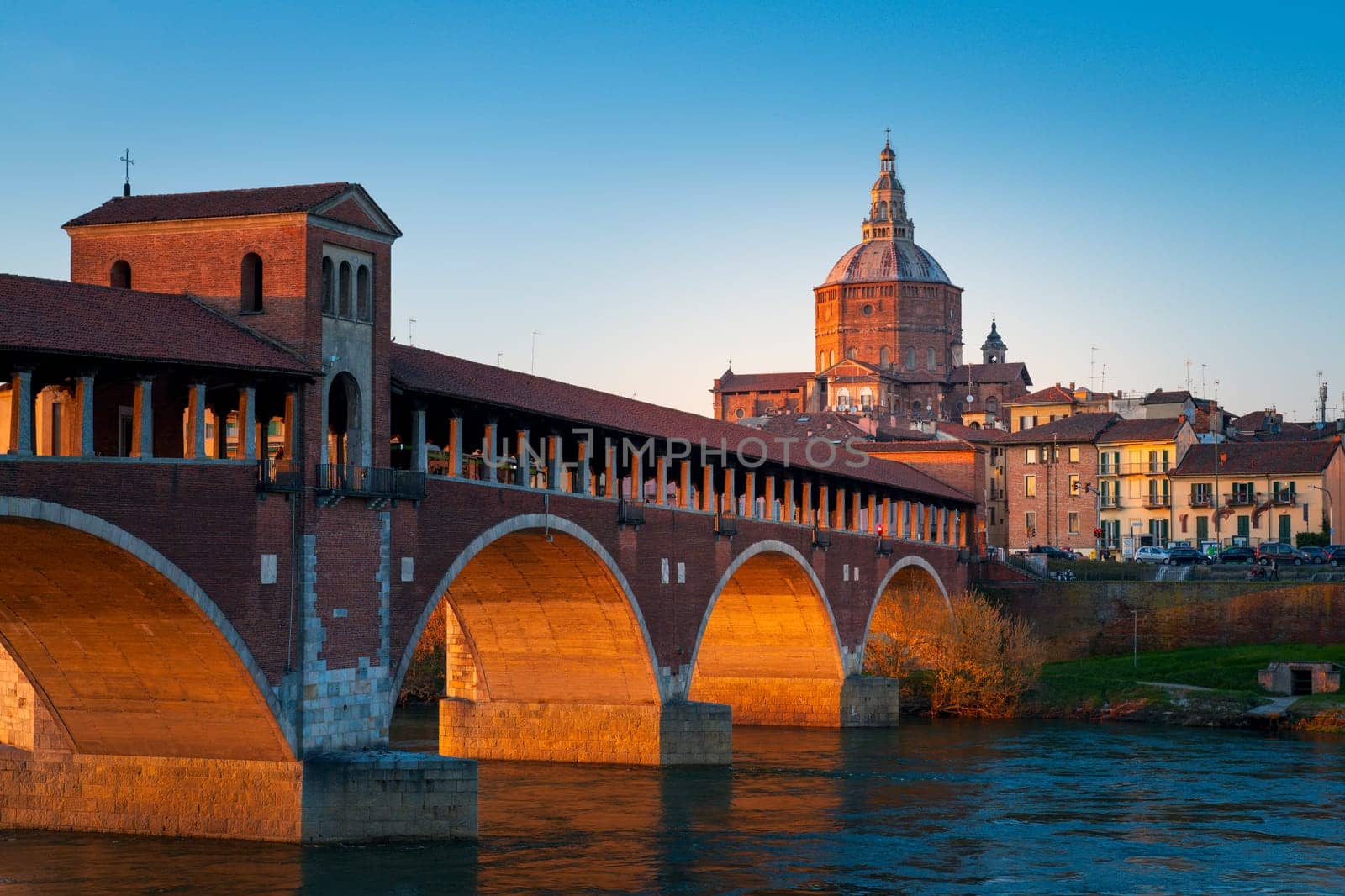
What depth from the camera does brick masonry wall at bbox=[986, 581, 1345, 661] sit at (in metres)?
72.1

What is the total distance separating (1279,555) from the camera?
82.4 metres

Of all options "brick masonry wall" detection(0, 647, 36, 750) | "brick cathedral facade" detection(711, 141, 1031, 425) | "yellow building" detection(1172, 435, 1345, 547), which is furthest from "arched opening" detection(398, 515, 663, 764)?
"brick cathedral facade" detection(711, 141, 1031, 425)

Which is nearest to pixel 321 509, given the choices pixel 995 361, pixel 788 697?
pixel 788 697

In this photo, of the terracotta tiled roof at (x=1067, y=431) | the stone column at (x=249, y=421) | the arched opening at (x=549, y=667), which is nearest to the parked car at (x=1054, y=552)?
the terracotta tiled roof at (x=1067, y=431)

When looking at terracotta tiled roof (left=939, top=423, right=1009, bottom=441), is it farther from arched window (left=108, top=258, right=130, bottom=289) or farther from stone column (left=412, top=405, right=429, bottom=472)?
arched window (left=108, top=258, right=130, bottom=289)

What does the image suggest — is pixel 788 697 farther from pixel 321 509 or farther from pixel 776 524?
pixel 321 509

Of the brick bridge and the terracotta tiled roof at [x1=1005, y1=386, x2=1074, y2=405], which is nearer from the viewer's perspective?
the brick bridge

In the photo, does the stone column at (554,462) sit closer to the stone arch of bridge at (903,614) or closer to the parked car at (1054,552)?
the stone arch of bridge at (903,614)

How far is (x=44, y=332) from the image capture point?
96.7ft

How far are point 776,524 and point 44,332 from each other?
32.4m

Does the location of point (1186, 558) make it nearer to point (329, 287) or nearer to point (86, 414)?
point (329, 287)

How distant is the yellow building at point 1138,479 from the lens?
9669cm

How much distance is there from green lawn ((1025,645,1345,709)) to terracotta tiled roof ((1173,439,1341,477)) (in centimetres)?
2317

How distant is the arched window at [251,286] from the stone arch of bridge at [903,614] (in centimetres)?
3646
